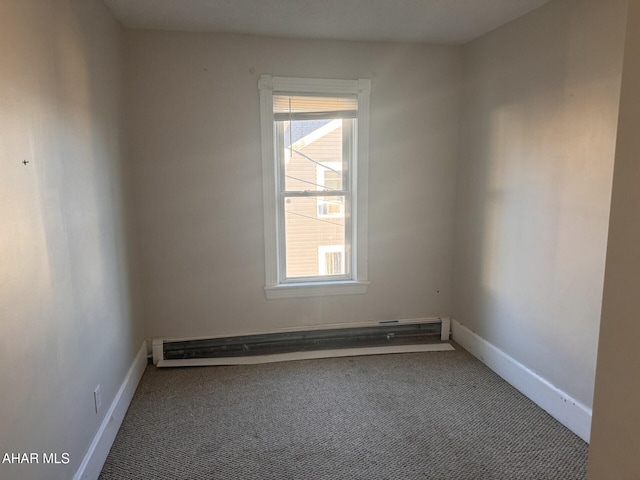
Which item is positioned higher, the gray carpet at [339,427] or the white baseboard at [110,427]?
the white baseboard at [110,427]

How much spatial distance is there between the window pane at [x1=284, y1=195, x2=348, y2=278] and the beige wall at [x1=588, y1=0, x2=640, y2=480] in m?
2.63

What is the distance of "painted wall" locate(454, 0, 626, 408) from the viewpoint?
7.24ft

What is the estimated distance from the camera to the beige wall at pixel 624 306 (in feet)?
2.94

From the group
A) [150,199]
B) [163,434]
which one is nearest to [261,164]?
[150,199]

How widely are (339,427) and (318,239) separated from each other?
1534mm

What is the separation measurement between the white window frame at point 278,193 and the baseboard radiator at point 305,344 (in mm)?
352

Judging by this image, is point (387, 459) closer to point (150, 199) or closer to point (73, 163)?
point (73, 163)

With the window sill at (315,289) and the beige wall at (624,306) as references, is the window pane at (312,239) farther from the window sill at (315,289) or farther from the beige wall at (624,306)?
the beige wall at (624,306)

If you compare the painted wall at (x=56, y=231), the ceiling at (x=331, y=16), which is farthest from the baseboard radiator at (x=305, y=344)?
the ceiling at (x=331, y=16)

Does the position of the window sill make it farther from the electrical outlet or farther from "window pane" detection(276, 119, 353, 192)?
the electrical outlet

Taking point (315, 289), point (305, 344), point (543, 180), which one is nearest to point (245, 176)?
point (315, 289)

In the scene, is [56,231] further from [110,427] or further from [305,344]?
[305,344]

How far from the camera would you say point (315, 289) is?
3.50 m

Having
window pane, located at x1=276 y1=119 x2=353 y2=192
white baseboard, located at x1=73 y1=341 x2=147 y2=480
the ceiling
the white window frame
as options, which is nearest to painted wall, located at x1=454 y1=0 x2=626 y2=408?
the ceiling
